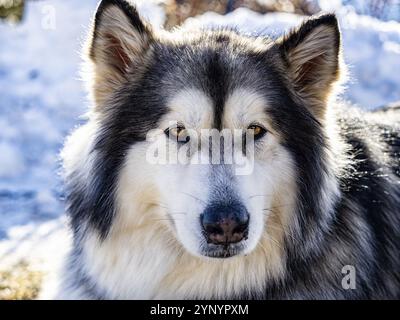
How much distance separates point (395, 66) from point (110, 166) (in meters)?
4.67

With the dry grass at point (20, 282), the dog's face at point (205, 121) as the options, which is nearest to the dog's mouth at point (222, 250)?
the dog's face at point (205, 121)

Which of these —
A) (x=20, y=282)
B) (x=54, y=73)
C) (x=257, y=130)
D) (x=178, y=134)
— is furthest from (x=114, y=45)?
(x=54, y=73)

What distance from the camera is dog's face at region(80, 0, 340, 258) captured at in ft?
9.17

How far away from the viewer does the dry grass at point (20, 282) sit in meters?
4.32

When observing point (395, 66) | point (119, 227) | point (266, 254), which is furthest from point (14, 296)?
point (395, 66)

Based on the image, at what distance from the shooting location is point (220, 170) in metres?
2.81

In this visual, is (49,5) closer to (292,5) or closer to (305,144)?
(292,5)

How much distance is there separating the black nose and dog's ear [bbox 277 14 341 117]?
84cm

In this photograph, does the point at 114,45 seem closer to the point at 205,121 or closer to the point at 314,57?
the point at 205,121

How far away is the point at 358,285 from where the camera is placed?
3.18 m

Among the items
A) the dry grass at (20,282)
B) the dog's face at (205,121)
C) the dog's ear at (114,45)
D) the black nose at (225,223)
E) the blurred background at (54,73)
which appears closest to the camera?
the black nose at (225,223)

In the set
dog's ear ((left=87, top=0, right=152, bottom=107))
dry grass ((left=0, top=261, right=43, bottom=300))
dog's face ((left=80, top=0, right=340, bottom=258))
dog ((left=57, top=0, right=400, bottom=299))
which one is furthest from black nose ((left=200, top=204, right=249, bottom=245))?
dry grass ((left=0, top=261, right=43, bottom=300))

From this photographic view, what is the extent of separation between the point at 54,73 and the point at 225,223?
4.94 metres

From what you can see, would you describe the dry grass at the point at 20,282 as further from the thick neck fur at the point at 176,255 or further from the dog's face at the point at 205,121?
the dog's face at the point at 205,121
